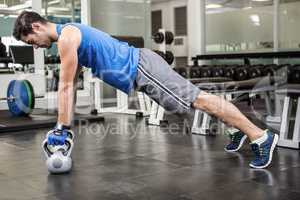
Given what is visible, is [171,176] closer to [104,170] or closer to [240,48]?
[104,170]

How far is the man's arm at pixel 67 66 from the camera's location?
2176 millimetres

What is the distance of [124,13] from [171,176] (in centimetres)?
486

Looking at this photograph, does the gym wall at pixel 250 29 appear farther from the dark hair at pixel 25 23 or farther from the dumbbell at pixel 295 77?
the dark hair at pixel 25 23

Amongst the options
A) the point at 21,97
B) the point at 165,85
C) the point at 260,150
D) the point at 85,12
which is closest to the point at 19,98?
the point at 21,97

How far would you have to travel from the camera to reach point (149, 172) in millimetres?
2414

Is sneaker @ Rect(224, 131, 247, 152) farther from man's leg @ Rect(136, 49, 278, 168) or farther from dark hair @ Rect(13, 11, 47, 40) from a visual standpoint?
dark hair @ Rect(13, 11, 47, 40)

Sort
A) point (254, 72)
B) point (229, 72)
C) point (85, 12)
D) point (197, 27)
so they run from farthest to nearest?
point (197, 27), point (85, 12), point (229, 72), point (254, 72)

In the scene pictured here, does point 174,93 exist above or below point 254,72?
below

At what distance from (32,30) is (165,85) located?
811 mm

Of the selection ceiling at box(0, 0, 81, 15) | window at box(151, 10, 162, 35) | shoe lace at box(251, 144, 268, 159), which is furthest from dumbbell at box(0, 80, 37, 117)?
window at box(151, 10, 162, 35)

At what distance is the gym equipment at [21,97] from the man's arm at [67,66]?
2672 mm

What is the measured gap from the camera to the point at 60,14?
681 centimetres

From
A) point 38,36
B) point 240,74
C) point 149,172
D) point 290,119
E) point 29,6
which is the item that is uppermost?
point 29,6

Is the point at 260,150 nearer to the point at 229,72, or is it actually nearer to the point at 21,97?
the point at 229,72
